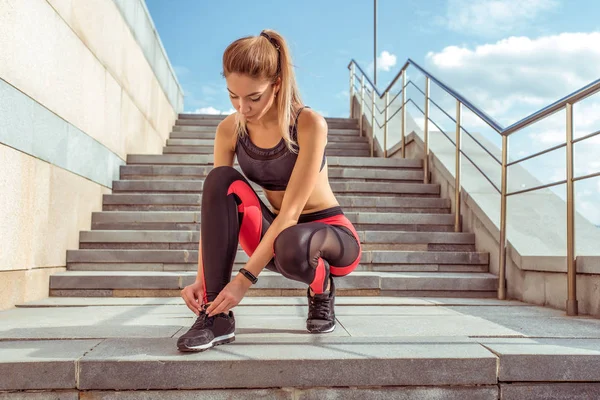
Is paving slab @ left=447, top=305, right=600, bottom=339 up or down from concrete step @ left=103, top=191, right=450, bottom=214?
down

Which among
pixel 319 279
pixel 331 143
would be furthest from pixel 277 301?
pixel 331 143

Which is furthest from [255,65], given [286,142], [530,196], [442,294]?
[530,196]

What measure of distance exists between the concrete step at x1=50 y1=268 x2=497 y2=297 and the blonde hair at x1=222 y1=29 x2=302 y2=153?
71.3 inches

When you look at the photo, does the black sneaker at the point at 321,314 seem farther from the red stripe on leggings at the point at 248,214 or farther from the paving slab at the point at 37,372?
the paving slab at the point at 37,372

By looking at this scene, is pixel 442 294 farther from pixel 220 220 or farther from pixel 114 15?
pixel 114 15

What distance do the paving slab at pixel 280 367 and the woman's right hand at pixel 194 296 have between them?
0.16 metres

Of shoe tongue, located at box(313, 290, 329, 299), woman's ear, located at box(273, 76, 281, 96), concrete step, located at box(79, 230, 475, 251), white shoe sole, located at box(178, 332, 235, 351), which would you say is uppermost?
woman's ear, located at box(273, 76, 281, 96)

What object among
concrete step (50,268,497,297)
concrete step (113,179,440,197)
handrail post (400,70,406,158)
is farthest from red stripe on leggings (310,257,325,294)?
handrail post (400,70,406,158)

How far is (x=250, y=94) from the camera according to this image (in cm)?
191

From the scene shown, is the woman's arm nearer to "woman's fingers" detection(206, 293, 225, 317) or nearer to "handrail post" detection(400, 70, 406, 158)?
"woman's fingers" detection(206, 293, 225, 317)

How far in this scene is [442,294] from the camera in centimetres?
382

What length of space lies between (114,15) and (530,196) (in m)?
3.93

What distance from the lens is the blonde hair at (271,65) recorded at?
1.87 m

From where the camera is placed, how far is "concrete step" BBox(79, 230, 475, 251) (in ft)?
14.2
